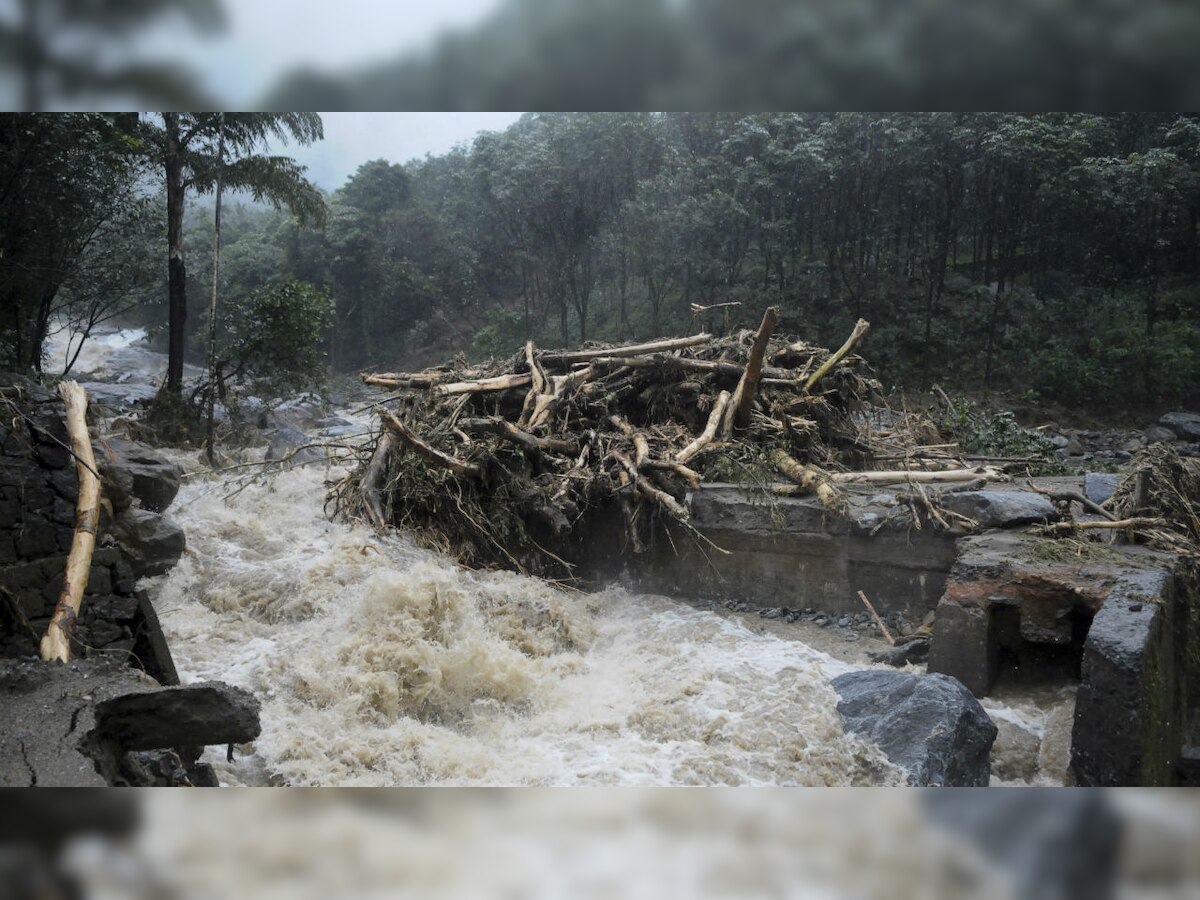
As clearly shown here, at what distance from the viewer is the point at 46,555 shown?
Answer: 2992mm

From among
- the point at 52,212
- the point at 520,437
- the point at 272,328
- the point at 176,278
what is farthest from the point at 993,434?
the point at 52,212

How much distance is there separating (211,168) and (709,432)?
2.81m

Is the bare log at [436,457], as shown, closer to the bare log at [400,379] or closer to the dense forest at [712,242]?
the bare log at [400,379]

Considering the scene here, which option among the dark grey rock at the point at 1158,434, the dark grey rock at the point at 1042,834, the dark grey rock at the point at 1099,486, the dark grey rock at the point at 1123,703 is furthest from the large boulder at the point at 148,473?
the dark grey rock at the point at 1158,434

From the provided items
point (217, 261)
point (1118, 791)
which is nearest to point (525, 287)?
point (217, 261)

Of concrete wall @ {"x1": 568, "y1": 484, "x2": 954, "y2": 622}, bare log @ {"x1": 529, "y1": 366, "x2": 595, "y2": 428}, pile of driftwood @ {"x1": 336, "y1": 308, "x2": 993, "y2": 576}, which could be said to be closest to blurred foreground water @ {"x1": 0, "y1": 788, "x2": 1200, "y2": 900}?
concrete wall @ {"x1": 568, "y1": 484, "x2": 954, "y2": 622}

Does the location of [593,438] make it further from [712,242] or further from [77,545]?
[77,545]

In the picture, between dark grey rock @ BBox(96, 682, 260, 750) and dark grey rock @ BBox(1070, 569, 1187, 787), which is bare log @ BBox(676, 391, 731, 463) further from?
dark grey rock @ BBox(96, 682, 260, 750)

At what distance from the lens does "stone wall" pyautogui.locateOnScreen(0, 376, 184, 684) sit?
2.92m

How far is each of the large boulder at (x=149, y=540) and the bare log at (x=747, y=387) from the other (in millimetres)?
2731

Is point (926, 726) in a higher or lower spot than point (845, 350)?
lower

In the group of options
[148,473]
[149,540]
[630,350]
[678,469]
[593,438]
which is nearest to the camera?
[149,540]

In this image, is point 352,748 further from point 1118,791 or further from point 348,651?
point 1118,791

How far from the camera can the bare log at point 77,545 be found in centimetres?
286
